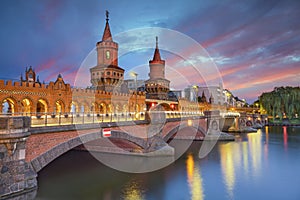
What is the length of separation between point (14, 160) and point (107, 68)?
4045 centimetres

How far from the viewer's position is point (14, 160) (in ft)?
50.6

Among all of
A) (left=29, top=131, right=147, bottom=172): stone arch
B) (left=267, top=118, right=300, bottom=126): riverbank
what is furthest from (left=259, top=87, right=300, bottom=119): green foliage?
(left=29, top=131, right=147, bottom=172): stone arch

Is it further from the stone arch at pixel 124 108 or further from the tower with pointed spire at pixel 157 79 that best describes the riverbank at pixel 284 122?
the stone arch at pixel 124 108

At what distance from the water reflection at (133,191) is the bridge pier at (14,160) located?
8.29 meters

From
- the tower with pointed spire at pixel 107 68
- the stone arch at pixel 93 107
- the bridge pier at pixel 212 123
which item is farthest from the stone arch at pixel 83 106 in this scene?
the bridge pier at pixel 212 123

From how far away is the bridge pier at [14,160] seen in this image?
582 inches

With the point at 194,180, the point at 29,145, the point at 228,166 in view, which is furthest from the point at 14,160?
the point at 228,166

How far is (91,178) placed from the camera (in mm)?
26281

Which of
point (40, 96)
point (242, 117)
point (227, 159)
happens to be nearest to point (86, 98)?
point (40, 96)

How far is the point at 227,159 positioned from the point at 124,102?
67.3 ft

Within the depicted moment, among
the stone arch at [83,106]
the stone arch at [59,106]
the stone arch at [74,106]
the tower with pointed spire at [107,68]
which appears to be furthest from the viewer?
the tower with pointed spire at [107,68]

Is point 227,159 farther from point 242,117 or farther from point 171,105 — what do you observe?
point 242,117

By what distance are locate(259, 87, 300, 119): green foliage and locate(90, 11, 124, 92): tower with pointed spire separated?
74.6 metres

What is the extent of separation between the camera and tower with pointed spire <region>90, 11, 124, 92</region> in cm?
5378
